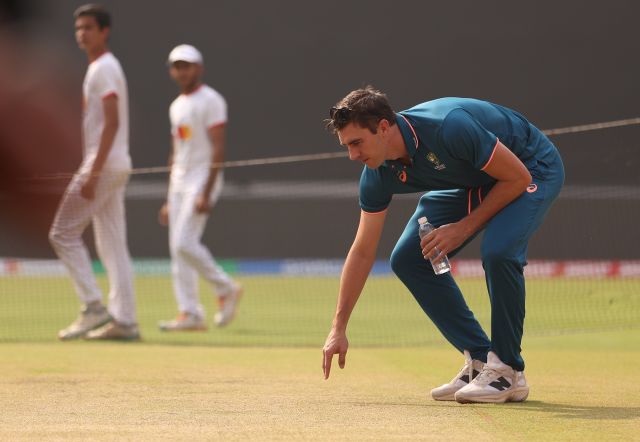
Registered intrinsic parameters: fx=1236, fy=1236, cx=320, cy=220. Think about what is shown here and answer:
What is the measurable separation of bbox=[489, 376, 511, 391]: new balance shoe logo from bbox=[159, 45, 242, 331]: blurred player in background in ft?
15.3

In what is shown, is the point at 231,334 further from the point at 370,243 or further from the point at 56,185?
the point at 370,243

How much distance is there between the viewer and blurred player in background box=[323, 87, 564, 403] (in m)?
5.02

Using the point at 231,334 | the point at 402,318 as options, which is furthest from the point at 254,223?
the point at 231,334

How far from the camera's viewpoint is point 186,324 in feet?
31.7

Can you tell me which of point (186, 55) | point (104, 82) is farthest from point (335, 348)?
point (186, 55)

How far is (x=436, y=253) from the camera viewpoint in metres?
5.21

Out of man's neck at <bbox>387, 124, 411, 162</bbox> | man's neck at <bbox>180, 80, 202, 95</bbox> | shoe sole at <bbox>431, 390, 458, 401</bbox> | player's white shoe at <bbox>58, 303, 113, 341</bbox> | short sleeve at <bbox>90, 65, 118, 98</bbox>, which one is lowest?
player's white shoe at <bbox>58, 303, 113, 341</bbox>

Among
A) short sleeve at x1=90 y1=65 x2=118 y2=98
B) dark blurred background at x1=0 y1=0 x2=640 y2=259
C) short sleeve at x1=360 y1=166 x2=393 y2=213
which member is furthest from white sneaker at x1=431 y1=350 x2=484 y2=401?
dark blurred background at x1=0 y1=0 x2=640 y2=259

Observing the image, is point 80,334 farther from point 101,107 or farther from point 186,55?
point 186,55

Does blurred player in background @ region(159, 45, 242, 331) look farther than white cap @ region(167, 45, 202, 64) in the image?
No

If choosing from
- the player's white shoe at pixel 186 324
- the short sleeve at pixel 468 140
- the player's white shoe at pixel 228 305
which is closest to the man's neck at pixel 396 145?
the short sleeve at pixel 468 140

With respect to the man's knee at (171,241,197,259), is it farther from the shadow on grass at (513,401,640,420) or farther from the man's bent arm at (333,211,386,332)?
the shadow on grass at (513,401,640,420)

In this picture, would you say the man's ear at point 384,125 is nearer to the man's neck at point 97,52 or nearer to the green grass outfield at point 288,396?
the green grass outfield at point 288,396

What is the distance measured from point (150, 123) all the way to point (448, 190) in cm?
1196
